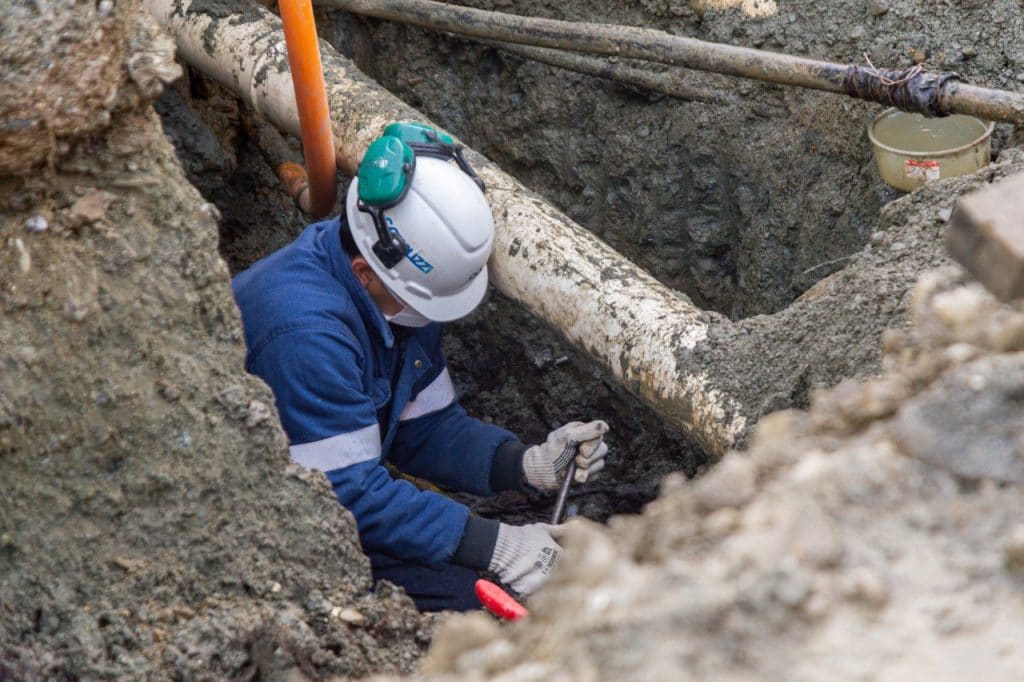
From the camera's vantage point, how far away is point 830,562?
51.5 inches

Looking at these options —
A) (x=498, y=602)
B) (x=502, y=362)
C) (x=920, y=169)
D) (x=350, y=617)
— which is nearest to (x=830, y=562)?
(x=350, y=617)

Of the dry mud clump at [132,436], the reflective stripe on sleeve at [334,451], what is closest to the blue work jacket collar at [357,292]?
the reflective stripe on sleeve at [334,451]

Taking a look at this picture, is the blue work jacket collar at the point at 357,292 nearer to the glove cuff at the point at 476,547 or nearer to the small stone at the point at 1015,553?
the glove cuff at the point at 476,547

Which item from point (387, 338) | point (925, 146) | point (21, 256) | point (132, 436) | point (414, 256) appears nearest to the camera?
point (21, 256)

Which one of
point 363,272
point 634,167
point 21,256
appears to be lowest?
point 634,167

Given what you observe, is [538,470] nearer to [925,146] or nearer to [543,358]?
[543,358]

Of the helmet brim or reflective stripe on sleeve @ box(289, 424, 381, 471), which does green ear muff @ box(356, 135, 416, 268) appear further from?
reflective stripe on sleeve @ box(289, 424, 381, 471)

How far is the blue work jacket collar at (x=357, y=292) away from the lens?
10.9ft

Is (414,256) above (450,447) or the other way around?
above

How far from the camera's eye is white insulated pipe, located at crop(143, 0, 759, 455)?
295 centimetres

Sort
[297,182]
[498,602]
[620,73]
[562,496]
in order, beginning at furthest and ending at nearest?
[620,73] < [297,182] < [562,496] < [498,602]

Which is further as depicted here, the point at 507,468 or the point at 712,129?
the point at 712,129

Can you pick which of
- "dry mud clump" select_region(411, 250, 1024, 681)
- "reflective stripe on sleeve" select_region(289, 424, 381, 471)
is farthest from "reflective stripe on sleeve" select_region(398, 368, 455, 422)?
"dry mud clump" select_region(411, 250, 1024, 681)

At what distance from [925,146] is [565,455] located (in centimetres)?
155
